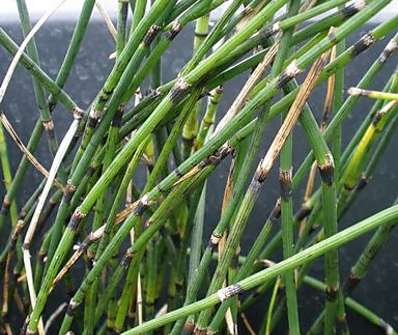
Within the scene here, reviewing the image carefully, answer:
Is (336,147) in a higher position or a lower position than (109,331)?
higher

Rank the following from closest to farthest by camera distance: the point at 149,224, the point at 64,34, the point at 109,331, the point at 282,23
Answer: the point at 282,23
the point at 149,224
the point at 109,331
the point at 64,34

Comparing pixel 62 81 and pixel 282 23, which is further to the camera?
pixel 62 81

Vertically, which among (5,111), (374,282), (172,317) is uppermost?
(5,111)

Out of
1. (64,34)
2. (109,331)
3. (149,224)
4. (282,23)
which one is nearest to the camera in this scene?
(282,23)

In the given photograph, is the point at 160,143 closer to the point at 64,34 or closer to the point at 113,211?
the point at 113,211

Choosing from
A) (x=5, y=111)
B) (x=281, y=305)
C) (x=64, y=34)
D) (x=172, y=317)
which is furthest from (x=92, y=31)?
(x=172, y=317)

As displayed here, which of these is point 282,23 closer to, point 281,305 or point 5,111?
point 281,305

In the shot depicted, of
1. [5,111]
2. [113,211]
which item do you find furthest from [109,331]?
[5,111]
